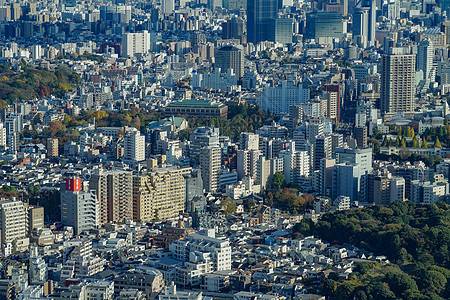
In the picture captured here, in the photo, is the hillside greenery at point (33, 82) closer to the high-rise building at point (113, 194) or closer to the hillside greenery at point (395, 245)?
the high-rise building at point (113, 194)

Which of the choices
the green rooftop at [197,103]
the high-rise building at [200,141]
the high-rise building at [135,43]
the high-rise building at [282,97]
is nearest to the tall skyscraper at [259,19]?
the high-rise building at [135,43]

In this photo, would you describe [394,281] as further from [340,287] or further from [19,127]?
[19,127]

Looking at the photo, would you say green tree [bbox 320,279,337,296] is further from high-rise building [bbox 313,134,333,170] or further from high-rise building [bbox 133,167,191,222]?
high-rise building [bbox 313,134,333,170]

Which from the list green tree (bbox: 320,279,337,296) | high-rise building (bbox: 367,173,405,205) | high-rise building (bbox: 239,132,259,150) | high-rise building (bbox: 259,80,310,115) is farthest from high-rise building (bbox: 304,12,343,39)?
green tree (bbox: 320,279,337,296)

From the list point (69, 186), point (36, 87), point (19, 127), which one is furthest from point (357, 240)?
point (36, 87)

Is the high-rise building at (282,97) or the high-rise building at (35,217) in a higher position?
the high-rise building at (282,97)

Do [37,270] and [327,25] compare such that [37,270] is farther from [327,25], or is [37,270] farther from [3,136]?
[327,25]

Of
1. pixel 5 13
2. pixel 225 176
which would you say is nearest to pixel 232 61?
pixel 225 176
